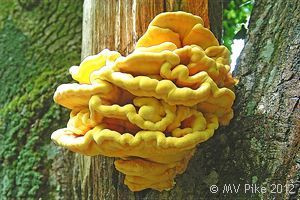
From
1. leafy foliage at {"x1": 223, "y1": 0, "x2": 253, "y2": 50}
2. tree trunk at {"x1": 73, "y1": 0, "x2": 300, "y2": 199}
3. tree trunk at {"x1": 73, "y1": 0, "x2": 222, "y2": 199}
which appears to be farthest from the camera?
leafy foliage at {"x1": 223, "y1": 0, "x2": 253, "y2": 50}

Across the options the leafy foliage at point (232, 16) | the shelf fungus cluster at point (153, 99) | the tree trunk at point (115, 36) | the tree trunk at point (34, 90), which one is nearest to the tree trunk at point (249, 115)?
the tree trunk at point (115, 36)

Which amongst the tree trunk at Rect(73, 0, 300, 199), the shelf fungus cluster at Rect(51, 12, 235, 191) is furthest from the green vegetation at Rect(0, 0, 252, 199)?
the shelf fungus cluster at Rect(51, 12, 235, 191)

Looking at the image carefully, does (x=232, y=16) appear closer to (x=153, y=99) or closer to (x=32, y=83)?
(x=32, y=83)

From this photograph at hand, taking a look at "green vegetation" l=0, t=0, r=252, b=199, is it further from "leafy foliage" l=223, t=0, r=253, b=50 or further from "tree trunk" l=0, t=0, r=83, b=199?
"leafy foliage" l=223, t=0, r=253, b=50

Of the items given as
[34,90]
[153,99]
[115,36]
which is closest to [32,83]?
[34,90]

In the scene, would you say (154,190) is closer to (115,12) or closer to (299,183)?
(299,183)

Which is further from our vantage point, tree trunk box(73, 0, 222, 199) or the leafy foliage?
the leafy foliage

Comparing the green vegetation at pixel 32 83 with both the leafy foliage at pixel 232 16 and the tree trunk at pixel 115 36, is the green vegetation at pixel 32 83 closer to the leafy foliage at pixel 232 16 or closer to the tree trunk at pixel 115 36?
the tree trunk at pixel 115 36
